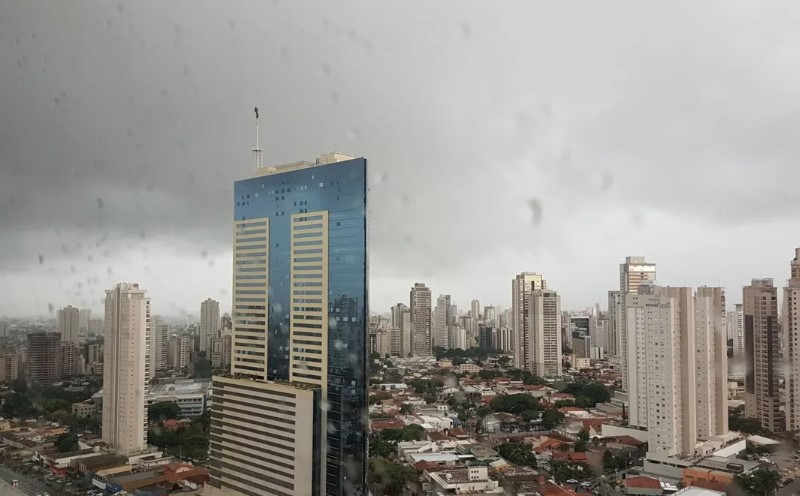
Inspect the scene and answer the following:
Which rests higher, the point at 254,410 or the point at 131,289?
the point at 131,289

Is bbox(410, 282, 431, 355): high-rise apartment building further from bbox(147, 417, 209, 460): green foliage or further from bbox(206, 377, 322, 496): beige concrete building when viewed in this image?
bbox(206, 377, 322, 496): beige concrete building

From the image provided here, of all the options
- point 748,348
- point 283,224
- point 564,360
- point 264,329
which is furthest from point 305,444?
point 564,360

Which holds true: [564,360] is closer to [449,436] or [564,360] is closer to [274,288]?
[449,436]

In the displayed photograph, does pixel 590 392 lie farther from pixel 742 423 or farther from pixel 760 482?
pixel 760 482

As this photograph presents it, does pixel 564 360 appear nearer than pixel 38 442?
No

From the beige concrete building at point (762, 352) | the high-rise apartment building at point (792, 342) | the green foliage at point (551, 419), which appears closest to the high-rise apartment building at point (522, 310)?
the green foliage at point (551, 419)

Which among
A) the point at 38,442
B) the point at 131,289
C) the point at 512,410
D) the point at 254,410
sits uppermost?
the point at 131,289
